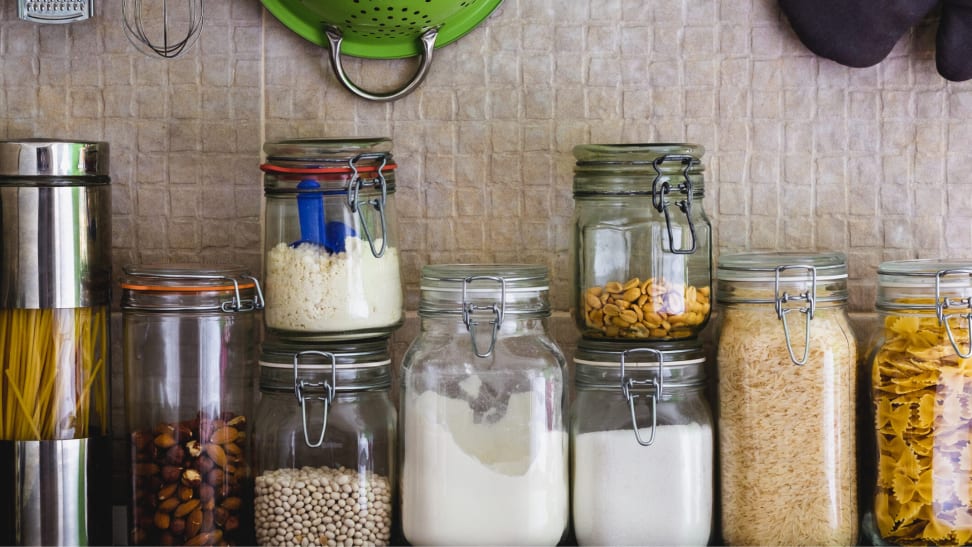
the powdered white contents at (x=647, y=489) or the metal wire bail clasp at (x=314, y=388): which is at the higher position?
the metal wire bail clasp at (x=314, y=388)

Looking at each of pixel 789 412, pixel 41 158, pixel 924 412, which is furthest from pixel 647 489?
pixel 41 158

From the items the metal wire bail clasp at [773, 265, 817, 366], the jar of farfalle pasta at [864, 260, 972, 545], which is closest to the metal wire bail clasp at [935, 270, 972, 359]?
the jar of farfalle pasta at [864, 260, 972, 545]

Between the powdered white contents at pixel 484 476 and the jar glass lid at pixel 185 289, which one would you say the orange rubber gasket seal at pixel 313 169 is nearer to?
the jar glass lid at pixel 185 289

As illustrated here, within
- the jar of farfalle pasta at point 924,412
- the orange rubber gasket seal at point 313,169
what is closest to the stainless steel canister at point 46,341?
the orange rubber gasket seal at point 313,169

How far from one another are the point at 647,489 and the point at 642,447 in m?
0.04

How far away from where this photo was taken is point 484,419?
35.2 inches

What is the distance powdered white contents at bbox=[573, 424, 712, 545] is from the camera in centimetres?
89

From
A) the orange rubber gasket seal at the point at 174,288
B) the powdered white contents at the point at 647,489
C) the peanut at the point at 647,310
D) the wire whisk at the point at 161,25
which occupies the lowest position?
the powdered white contents at the point at 647,489

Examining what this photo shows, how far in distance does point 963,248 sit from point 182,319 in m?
0.78

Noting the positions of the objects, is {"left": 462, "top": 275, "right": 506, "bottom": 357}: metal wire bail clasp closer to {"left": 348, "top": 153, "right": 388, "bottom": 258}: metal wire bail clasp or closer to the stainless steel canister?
{"left": 348, "top": 153, "right": 388, "bottom": 258}: metal wire bail clasp

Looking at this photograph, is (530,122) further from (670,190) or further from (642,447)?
(642,447)

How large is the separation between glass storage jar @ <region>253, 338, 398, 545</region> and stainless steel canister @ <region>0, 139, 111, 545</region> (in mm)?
163

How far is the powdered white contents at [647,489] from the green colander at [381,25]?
433 millimetres

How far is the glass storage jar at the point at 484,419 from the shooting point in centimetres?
89
